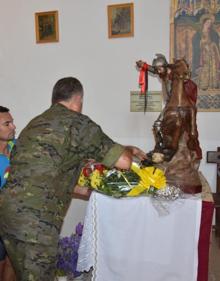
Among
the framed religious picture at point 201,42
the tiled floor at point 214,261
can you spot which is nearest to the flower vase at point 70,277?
the tiled floor at point 214,261

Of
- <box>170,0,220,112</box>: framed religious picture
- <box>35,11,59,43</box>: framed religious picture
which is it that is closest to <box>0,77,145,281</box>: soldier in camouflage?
<box>170,0,220,112</box>: framed religious picture

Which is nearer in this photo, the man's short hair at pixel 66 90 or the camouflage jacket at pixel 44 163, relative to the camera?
the camouflage jacket at pixel 44 163

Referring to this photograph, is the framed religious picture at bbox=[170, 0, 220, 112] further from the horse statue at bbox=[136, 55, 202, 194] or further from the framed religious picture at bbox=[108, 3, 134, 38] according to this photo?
the horse statue at bbox=[136, 55, 202, 194]

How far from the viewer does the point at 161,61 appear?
6.18 ft

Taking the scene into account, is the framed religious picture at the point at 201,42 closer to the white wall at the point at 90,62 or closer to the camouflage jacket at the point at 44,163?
the white wall at the point at 90,62

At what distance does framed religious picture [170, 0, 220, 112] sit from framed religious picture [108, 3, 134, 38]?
0.97 ft

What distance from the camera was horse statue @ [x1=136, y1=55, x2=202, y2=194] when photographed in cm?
176

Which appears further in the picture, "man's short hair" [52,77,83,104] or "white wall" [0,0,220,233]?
"white wall" [0,0,220,233]

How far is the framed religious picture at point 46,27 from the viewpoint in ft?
9.04

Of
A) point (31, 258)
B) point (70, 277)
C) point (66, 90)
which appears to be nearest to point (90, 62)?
point (66, 90)

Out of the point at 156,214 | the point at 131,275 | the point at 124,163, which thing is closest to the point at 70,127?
the point at 124,163

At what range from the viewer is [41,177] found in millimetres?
1482

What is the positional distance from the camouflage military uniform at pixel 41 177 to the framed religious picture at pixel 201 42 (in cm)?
122

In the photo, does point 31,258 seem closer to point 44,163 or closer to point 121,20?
point 44,163
